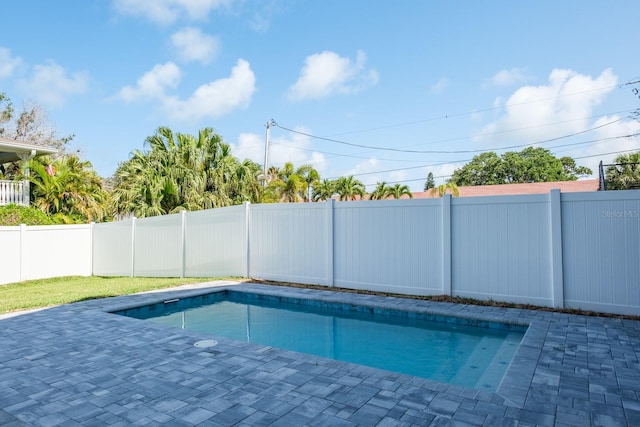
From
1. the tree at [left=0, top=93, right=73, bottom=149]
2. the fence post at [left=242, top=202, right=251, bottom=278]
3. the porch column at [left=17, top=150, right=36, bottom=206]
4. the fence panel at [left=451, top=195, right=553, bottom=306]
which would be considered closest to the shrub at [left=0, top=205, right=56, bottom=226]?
the porch column at [left=17, top=150, right=36, bottom=206]

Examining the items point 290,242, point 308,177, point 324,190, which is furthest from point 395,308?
point 324,190

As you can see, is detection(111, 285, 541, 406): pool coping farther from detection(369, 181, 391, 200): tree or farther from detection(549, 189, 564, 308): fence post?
detection(369, 181, 391, 200): tree

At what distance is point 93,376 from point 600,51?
52.9ft

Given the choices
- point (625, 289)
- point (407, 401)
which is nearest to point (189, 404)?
point (407, 401)

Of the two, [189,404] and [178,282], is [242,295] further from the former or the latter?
[189,404]

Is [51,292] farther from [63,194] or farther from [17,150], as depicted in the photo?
[17,150]

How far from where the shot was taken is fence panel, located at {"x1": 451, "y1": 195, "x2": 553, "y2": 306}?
6578mm

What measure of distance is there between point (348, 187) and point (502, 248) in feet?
57.8

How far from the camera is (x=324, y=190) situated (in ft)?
78.4

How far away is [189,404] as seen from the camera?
130 inches

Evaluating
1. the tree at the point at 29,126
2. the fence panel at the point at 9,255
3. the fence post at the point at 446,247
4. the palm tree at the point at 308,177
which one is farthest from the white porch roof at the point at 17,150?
the fence post at the point at 446,247

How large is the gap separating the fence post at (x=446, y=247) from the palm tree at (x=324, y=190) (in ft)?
53.2

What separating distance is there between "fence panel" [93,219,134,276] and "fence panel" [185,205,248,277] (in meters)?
A: 2.65

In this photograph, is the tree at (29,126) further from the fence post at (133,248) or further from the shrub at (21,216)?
the fence post at (133,248)
